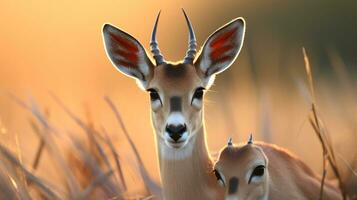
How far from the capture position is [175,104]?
8.07 m

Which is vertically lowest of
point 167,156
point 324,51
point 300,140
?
point 324,51

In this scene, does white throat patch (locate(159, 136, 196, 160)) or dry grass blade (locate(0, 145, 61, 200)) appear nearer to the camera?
dry grass blade (locate(0, 145, 61, 200))

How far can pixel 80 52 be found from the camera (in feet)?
78.5

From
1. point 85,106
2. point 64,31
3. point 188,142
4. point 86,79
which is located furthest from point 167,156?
point 64,31

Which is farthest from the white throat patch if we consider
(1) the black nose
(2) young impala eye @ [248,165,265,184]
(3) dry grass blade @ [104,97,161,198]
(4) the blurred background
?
(4) the blurred background

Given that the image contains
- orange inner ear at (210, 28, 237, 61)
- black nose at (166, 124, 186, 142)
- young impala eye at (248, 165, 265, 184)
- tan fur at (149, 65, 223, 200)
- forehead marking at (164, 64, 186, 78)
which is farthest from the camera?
orange inner ear at (210, 28, 237, 61)

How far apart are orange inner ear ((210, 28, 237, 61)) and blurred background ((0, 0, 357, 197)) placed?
252 cm

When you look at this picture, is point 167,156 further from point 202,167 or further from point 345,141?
point 345,141

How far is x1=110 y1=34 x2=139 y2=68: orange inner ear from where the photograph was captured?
859 cm

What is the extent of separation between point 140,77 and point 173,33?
17.5 metres

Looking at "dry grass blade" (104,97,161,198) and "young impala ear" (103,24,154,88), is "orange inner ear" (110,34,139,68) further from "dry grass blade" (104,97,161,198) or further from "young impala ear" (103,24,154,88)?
"dry grass blade" (104,97,161,198)

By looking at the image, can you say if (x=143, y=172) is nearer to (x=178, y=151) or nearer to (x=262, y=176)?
(x=178, y=151)

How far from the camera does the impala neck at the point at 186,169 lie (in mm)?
8133

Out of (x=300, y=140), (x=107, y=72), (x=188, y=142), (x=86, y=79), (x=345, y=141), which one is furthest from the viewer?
(x=107, y=72)
